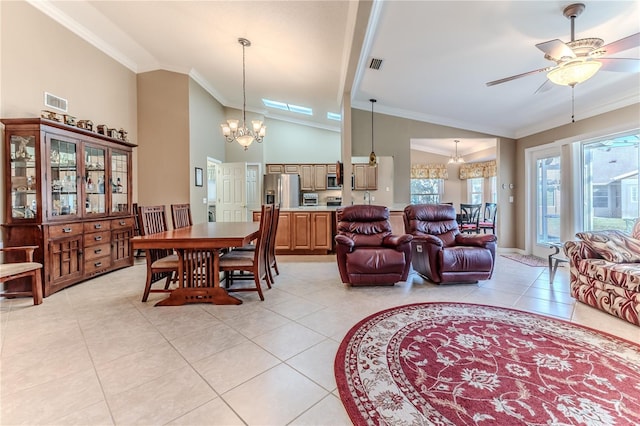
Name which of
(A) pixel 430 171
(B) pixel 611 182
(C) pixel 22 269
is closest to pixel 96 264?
(C) pixel 22 269

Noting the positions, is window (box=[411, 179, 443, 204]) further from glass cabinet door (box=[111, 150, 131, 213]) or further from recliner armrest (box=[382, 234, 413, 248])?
glass cabinet door (box=[111, 150, 131, 213])

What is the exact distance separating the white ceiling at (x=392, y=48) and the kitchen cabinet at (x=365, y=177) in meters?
1.29

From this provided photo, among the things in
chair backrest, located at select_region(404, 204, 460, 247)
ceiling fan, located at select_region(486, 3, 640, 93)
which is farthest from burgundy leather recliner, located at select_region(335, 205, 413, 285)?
ceiling fan, located at select_region(486, 3, 640, 93)

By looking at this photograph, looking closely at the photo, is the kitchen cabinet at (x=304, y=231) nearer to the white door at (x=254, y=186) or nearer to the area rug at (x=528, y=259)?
the white door at (x=254, y=186)

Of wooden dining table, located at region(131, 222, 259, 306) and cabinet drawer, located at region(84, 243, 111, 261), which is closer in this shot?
wooden dining table, located at region(131, 222, 259, 306)

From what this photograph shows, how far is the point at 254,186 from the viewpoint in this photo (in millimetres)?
7820

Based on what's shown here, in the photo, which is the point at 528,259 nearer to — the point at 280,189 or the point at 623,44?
the point at 623,44

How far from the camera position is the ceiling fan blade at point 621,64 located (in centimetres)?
233

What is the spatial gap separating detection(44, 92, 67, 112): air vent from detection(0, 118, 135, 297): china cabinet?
610 millimetres

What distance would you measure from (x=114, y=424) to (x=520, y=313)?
3.12 metres

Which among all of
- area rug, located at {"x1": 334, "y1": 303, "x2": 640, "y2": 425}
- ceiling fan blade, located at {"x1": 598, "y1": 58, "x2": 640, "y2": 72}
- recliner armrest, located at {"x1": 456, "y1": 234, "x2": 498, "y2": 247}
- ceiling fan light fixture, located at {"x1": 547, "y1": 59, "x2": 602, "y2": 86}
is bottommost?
area rug, located at {"x1": 334, "y1": 303, "x2": 640, "y2": 425}

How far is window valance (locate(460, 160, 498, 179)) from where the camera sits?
808 cm

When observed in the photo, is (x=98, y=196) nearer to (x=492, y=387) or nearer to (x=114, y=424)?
(x=114, y=424)

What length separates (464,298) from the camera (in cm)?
304
